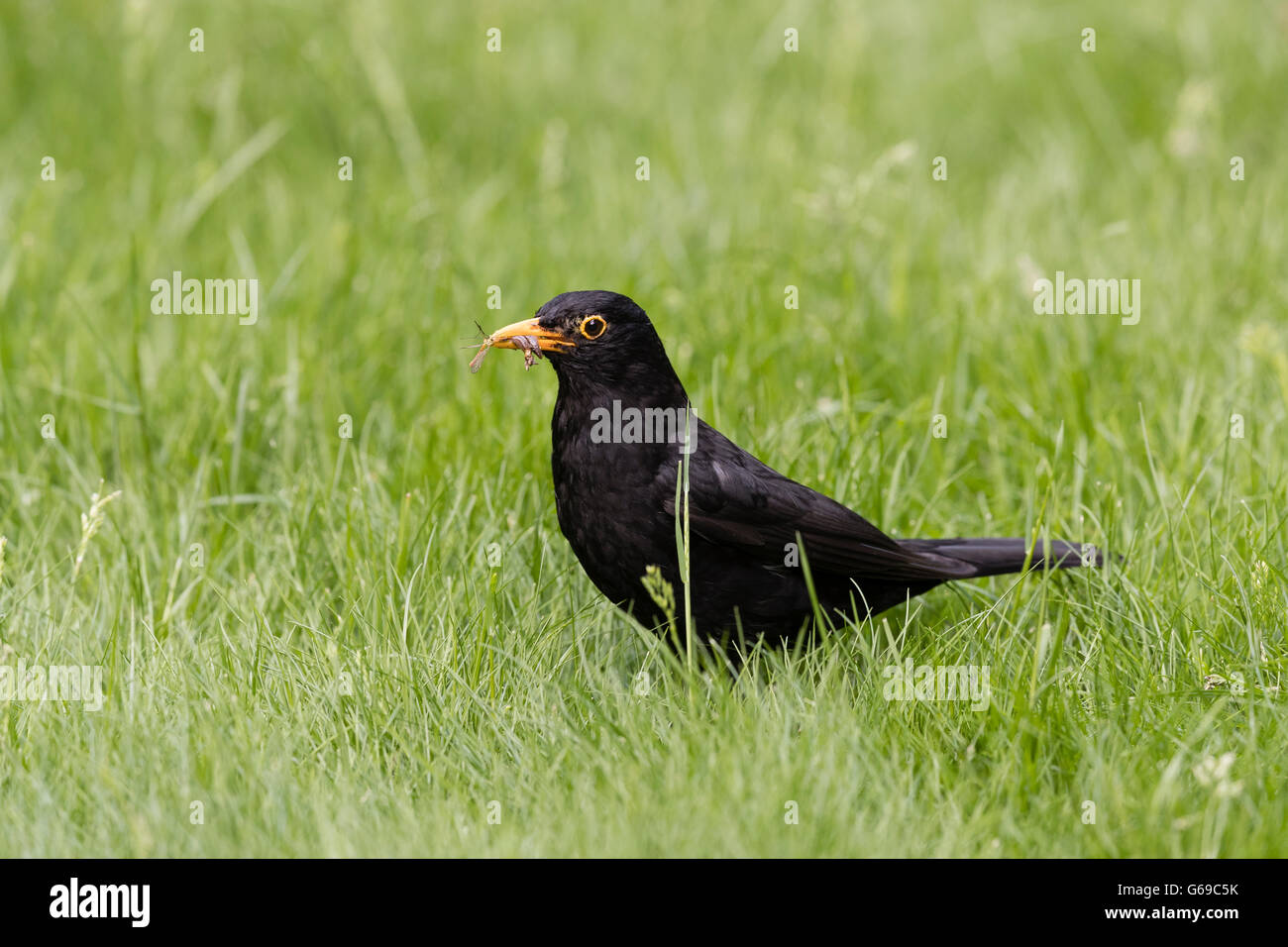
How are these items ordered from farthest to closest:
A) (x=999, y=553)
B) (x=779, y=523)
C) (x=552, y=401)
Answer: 1. (x=552, y=401)
2. (x=999, y=553)
3. (x=779, y=523)

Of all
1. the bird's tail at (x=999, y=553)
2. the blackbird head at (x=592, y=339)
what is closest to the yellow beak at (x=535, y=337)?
the blackbird head at (x=592, y=339)

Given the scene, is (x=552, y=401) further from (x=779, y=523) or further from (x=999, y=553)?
(x=999, y=553)

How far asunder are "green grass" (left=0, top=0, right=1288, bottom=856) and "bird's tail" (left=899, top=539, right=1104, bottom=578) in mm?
111

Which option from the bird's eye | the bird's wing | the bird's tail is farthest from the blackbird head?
the bird's tail

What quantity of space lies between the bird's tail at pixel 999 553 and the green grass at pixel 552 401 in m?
0.11

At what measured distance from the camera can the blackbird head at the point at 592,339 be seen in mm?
3328

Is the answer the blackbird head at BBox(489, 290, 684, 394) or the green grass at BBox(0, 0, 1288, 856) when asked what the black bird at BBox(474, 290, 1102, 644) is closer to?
the blackbird head at BBox(489, 290, 684, 394)

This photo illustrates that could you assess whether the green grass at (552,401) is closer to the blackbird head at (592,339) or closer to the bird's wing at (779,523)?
the bird's wing at (779,523)

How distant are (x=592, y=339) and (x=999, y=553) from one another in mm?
1254

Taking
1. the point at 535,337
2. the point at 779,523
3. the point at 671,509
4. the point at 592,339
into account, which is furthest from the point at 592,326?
the point at 779,523

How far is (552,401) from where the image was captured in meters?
4.45

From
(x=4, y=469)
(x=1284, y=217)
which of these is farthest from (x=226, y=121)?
(x=1284, y=217)

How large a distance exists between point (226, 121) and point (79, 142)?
0.69m

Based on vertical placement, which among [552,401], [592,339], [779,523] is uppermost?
[592,339]
